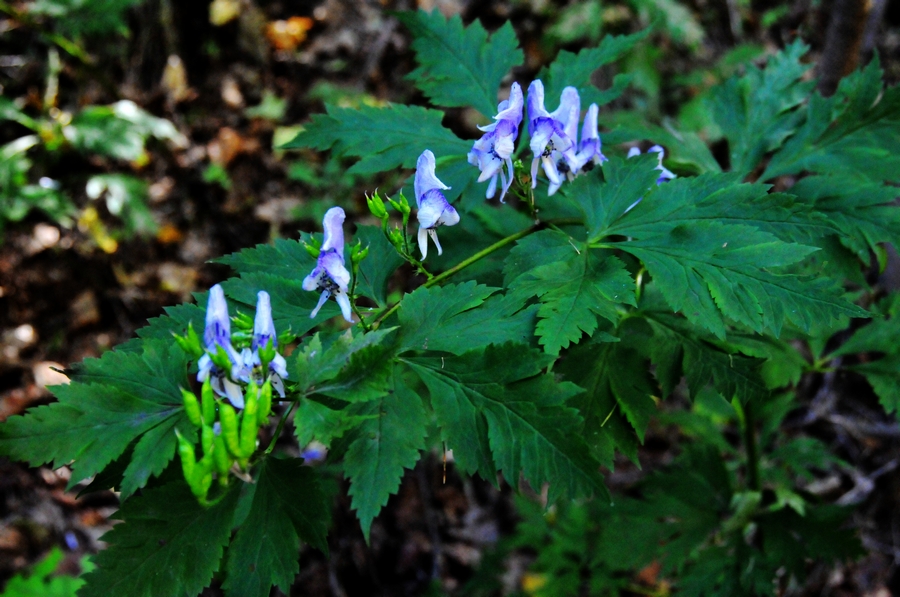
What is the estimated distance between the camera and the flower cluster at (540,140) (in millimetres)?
1661

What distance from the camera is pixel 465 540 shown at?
4.18m

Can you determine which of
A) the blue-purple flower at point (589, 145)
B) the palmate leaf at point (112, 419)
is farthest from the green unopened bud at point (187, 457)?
the blue-purple flower at point (589, 145)

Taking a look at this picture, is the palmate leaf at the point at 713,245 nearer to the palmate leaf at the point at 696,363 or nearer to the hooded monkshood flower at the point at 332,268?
the palmate leaf at the point at 696,363

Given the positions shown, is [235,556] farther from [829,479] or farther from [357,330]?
[829,479]

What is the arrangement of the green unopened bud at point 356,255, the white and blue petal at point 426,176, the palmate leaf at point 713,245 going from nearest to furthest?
the palmate leaf at point 713,245, the green unopened bud at point 356,255, the white and blue petal at point 426,176

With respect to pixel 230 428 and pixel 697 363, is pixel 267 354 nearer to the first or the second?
pixel 230 428

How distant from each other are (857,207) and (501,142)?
40.7 inches

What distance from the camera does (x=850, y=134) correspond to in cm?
204

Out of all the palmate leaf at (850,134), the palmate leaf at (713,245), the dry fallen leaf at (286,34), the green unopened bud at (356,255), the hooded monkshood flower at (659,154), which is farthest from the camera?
the dry fallen leaf at (286,34)

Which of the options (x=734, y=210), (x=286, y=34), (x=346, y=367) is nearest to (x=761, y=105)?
(x=734, y=210)

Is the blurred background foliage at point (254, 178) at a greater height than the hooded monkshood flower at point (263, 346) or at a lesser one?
lesser

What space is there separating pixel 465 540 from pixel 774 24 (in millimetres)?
4956

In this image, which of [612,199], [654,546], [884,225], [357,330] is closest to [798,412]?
[654,546]

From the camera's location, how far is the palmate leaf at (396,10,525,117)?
214cm
